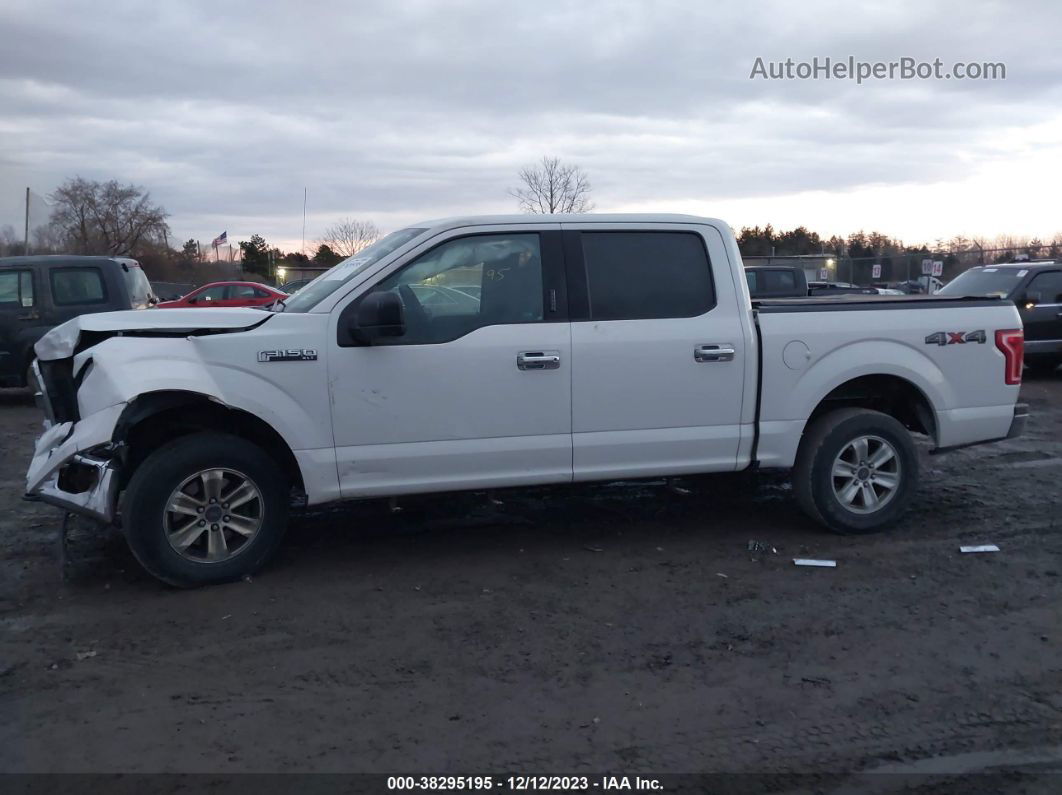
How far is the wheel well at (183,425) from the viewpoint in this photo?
17.1 feet

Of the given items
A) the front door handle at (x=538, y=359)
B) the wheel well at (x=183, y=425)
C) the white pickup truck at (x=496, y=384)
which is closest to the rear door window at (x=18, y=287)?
the white pickup truck at (x=496, y=384)

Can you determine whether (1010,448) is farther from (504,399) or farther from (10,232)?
(10,232)

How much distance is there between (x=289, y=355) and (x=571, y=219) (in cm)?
192

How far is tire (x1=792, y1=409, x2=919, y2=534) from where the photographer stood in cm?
610

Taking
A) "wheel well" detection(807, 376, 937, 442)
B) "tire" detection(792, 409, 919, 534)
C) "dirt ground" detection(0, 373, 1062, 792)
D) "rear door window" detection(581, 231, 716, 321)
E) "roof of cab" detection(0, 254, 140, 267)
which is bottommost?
"dirt ground" detection(0, 373, 1062, 792)

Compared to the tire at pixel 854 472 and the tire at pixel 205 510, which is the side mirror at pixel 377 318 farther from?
the tire at pixel 854 472

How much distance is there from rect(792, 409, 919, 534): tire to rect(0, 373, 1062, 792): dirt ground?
0.19 m

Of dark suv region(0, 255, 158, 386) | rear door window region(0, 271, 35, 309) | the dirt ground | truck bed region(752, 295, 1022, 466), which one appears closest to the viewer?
the dirt ground

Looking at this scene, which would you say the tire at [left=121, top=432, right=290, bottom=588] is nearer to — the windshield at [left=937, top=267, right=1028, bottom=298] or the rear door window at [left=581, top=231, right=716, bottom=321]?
the rear door window at [left=581, top=231, right=716, bottom=321]

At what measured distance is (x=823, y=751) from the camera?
361 centimetres

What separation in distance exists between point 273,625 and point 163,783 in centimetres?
145

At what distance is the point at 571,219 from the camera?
5.89 metres

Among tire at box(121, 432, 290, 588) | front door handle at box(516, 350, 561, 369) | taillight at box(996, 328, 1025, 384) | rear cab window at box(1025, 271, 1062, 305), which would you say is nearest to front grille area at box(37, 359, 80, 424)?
tire at box(121, 432, 290, 588)

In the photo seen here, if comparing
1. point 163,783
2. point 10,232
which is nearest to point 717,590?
point 163,783
